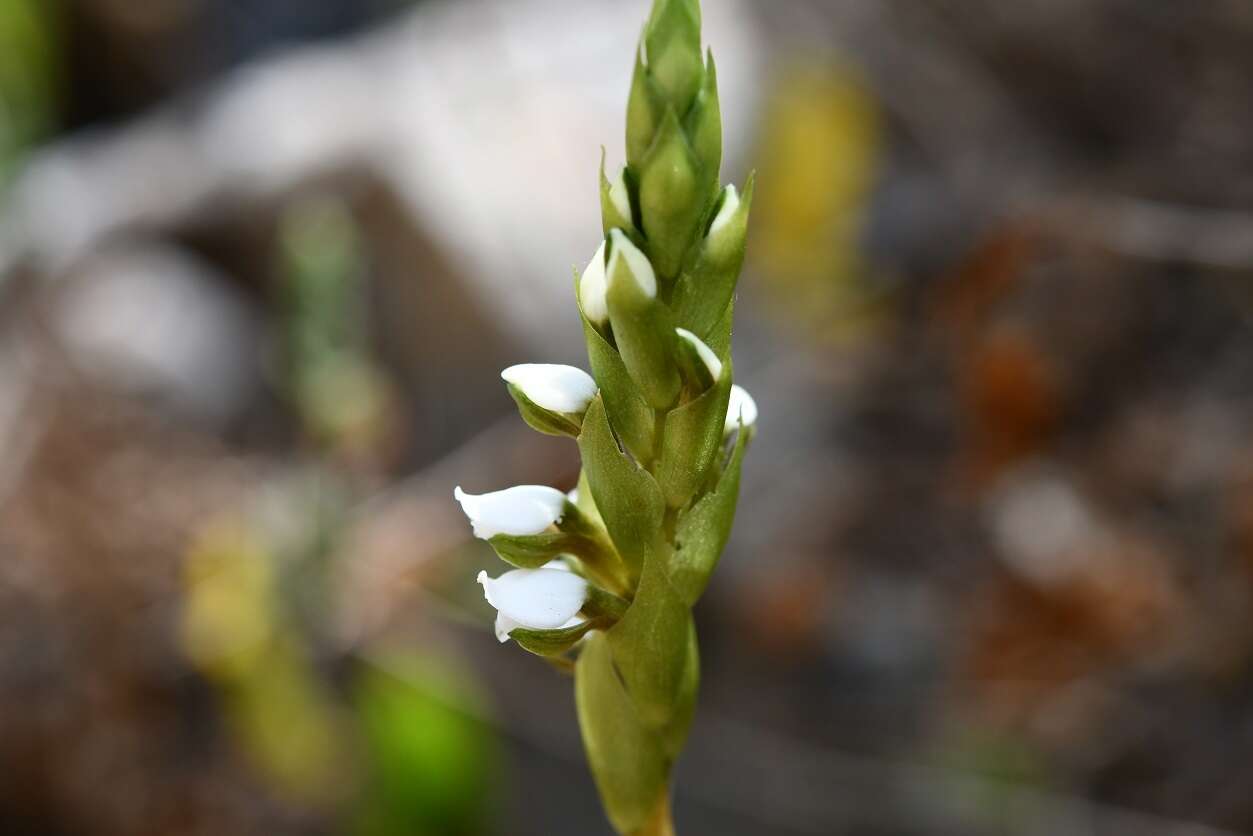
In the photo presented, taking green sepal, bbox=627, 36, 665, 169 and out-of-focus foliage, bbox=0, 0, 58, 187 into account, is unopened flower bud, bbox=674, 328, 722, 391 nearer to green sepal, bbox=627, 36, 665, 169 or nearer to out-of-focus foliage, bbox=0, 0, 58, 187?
green sepal, bbox=627, 36, 665, 169

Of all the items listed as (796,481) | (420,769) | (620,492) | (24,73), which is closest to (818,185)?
(796,481)

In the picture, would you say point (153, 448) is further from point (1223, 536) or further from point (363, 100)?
point (1223, 536)

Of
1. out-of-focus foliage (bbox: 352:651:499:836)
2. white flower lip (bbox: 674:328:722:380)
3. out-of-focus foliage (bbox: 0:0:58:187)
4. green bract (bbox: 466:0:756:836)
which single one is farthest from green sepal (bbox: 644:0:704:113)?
out-of-focus foliage (bbox: 0:0:58:187)

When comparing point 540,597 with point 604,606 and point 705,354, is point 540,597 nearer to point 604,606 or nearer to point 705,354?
point 604,606

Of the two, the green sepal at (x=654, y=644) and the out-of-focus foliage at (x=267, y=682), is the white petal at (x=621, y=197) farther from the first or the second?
the out-of-focus foliage at (x=267, y=682)

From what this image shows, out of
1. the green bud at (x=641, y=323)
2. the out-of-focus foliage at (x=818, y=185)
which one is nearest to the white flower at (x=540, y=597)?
the green bud at (x=641, y=323)

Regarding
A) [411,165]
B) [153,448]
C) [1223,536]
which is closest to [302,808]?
[153,448]
